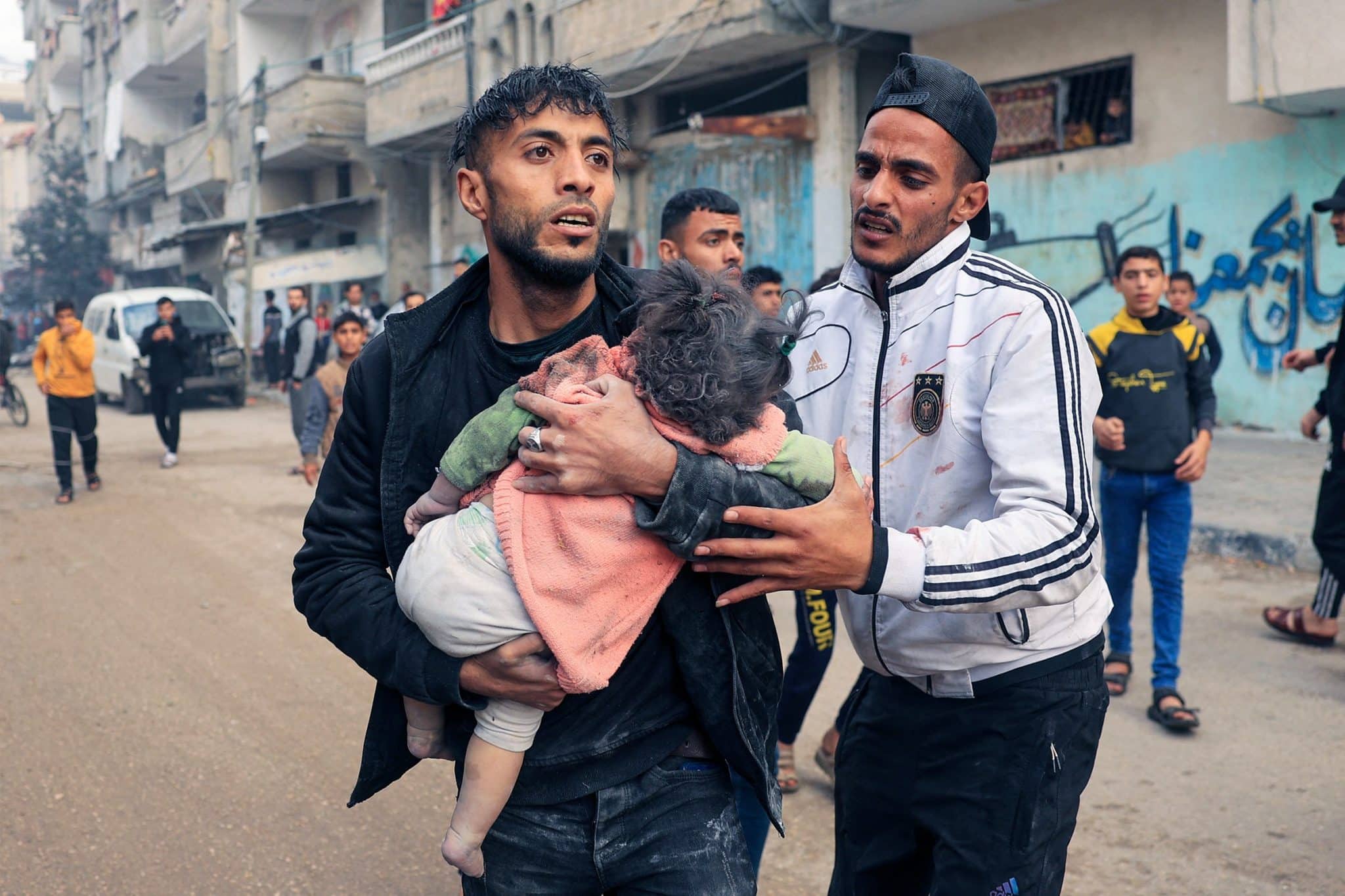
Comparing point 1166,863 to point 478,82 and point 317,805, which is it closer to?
point 317,805

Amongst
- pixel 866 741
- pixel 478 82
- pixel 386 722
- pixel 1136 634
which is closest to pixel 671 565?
pixel 386 722

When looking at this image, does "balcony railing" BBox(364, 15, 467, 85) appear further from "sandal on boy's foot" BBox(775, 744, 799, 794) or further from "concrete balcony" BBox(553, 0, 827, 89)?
"sandal on boy's foot" BBox(775, 744, 799, 794)

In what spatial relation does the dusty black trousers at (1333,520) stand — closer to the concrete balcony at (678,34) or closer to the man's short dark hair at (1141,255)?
the man's short dark hair at (1141,255)

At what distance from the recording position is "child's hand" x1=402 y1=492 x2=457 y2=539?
1.91m

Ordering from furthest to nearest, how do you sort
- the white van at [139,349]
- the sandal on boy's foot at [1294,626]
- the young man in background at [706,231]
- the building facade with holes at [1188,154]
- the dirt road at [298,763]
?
the white van at [139,349] → the building facade with holes at [1188,154] → the sandal on boy's foot at [1294,626] → the young man in background at [706,231] → the dirt road at [298,763]

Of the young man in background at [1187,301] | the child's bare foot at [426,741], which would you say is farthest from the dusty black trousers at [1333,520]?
the child's bare foot at [426,741]

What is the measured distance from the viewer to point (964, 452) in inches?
Result: 86.3

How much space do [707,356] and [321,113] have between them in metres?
25.4

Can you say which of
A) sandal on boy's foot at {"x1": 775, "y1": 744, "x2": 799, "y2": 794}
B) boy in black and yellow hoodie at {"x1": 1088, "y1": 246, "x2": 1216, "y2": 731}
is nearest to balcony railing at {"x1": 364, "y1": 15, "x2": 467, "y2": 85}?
boy in black and yellow hoodie at {"x1": 1088, "y1": 246, "x2": 1216, "y2": 731}

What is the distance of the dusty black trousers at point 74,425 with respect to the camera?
10.8 metres

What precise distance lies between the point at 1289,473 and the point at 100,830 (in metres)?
8.66

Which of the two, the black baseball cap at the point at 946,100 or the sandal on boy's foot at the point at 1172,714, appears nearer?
the black baseball cap at the point at 946,100

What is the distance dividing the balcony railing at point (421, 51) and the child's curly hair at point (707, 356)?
65.8 feet

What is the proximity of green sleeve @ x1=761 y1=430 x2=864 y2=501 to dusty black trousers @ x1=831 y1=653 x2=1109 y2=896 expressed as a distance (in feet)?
2.21
